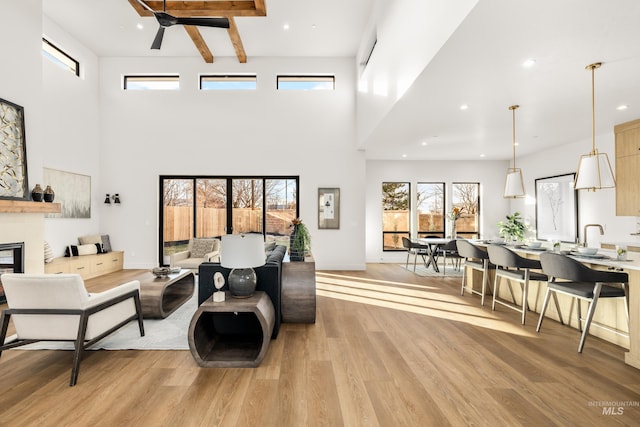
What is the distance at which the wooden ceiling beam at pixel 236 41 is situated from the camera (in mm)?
5846

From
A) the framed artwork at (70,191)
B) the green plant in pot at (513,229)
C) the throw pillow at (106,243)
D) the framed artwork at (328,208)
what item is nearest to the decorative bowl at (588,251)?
the green plant in pot at (513,229)

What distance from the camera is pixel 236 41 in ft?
21.1

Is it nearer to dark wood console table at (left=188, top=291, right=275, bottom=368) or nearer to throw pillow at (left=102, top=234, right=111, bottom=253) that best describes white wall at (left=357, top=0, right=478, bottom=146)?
dark wood console table at (left=188, top=291, right=275, bottom=368)

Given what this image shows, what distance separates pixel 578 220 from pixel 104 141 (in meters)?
10.3

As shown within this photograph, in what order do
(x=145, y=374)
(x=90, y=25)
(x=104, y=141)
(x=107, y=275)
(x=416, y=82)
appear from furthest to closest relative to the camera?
1. (x=104, y=141)
2. (x=107, y=275)
3. (x=90, y=25)
4. (x=416, y=82)
5. (x=145, y=374)

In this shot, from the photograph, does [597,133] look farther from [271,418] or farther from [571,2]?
[271,418]

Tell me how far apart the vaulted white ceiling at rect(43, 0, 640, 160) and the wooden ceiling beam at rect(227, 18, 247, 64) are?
0.18m

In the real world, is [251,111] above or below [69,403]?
above

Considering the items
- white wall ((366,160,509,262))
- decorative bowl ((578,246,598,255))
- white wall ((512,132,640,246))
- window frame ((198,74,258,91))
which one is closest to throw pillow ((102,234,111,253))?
window frame ((198,74,258,91))

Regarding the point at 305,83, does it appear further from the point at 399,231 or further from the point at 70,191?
the point at 70,191

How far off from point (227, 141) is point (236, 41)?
211 cm

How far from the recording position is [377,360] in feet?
9.23

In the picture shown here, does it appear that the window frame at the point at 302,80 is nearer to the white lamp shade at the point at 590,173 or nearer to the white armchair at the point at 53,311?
the white lamp shade at the point at 590,173

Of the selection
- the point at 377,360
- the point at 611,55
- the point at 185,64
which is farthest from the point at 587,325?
the point at 185,64
